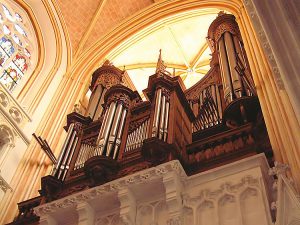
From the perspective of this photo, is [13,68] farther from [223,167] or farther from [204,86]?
[223,167]

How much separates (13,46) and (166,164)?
7.51m

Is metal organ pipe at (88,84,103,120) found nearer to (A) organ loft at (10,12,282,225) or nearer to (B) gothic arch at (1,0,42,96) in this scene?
(A) organ loft at (10,12,282,225)

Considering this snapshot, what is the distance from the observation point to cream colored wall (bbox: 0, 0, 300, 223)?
19.3 feet

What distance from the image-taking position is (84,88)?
12.5 meters

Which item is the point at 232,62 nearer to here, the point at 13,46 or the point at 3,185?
the point at 3,185

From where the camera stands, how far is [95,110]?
9898mm

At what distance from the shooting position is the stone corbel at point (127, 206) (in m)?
5.49

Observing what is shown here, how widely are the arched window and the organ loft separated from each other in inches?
137

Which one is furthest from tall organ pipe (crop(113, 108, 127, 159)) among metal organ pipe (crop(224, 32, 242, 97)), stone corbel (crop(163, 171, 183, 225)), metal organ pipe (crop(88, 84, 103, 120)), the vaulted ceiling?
the vaulted ceiling

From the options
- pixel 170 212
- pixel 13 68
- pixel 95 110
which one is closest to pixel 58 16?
pixel 13 68

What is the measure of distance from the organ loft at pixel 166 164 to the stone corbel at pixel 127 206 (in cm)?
1

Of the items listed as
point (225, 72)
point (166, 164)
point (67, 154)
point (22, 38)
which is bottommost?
point (166, 164)

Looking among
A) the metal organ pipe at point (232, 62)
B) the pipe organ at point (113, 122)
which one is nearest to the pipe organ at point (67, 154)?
the pipe organ at point (113, 122)

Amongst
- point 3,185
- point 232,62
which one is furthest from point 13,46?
point 232,62
